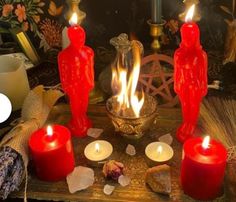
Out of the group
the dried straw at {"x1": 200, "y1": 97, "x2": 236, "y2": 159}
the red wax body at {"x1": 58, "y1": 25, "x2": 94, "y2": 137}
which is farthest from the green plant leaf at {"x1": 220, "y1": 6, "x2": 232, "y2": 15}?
the red wax body at {"x1": 58, "y1": 25, "x2": 94, "y2": 137}

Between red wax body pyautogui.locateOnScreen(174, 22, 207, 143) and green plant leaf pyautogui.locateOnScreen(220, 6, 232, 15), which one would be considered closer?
red wax body pyautogui.locateOnScreen(174, 22, 207, 143)

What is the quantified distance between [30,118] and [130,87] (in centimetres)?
22

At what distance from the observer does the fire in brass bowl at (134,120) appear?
30.1 inches

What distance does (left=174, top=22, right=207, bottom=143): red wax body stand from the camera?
72 cm

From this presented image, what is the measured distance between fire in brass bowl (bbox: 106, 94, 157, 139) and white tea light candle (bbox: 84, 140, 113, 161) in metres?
0.04

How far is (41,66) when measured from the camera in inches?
43.1

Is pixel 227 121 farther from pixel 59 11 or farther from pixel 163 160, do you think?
pixel 59 11

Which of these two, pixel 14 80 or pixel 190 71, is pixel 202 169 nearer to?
pixel 190 71

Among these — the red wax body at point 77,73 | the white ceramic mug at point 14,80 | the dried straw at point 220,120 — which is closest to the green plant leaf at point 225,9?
the dried straw at point 220,120

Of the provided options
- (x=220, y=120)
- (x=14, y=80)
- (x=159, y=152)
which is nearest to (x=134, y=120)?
(x=159, y=152)

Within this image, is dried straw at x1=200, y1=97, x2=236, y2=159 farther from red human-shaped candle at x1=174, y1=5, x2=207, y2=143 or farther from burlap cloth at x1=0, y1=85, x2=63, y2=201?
burlap cloth at x1=0, y1=85, x2=63, y2=201

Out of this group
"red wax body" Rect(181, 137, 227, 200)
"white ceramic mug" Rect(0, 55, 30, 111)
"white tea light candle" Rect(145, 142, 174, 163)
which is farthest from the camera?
"white ceramic mug" Rect(0, 55, 30, 111)

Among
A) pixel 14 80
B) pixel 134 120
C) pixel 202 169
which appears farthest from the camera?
pixel 14 80

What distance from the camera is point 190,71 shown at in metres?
0.74
